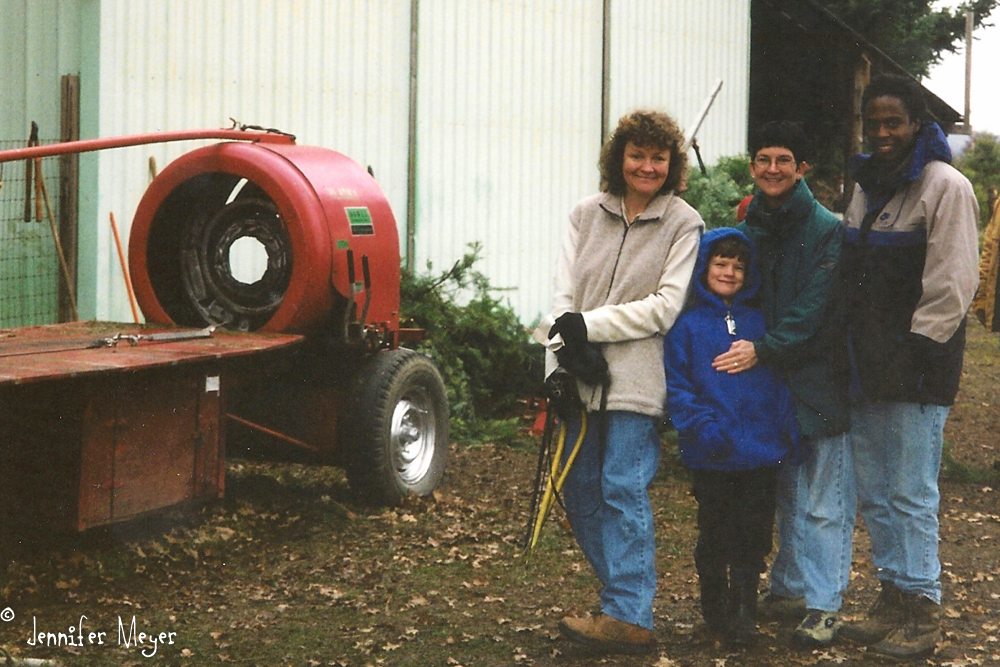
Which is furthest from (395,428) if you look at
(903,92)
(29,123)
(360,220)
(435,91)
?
(435,91)

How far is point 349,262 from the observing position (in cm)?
705

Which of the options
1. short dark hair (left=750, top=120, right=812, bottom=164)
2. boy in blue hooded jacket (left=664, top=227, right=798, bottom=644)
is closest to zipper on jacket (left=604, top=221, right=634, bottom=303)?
boy in blue hooded jacket (left=664, top=227, right=798, bottom=644)

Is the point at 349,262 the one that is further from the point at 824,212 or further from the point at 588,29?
the point at 588,29

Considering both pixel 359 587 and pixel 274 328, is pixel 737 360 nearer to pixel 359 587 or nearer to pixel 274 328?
pixel 359 587

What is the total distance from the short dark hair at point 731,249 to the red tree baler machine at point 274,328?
2309mm

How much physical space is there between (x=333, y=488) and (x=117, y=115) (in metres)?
3.02

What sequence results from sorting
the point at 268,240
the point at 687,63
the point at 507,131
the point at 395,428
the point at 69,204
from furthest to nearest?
the point at 687,63, the point at 507,131, the point at 69,204, the point at 395,428, the point at 268,240

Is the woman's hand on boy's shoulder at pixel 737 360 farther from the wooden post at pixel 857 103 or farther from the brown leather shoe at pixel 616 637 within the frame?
the wooden post at pixel 857 103

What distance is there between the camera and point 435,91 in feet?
40.4

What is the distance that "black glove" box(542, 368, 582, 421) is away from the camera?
5055mm

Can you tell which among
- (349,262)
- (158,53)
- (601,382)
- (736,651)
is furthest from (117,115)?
(736,651)

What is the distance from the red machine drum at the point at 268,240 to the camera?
700cm

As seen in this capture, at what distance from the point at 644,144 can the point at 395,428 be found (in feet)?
9.79

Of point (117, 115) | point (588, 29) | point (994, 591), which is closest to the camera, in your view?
point (994, 591)
